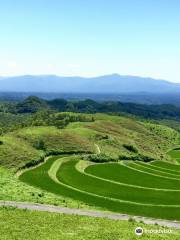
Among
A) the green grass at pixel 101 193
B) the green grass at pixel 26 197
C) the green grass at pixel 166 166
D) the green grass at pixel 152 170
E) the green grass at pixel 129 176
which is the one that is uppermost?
the green grass at pixel 26 197

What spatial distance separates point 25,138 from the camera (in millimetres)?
147500

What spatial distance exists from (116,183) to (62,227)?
57.1 metres

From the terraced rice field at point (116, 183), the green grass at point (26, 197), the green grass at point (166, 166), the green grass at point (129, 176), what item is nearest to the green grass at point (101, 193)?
the terraced rice field at point (116, 183)

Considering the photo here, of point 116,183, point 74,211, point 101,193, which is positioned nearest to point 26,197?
point 74,211

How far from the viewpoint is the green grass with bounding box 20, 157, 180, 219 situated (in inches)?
3140

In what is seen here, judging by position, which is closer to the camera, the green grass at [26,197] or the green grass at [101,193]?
the green grass at [26,197]

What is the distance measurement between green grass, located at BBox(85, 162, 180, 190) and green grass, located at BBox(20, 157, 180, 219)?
21.1 ft

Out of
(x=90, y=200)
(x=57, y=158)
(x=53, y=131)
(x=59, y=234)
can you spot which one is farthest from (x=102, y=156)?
(x=59, y=234)

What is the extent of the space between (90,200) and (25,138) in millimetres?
67348

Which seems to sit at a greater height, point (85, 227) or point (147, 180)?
point (85, 227)

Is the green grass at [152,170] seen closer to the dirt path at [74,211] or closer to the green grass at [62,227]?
the dirt path at [74,211]

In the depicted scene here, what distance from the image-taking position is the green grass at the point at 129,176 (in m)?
109

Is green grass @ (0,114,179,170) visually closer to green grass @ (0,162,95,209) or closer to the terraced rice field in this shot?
the terraced rice field

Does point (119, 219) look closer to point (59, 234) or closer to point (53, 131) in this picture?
point (59, 234)
